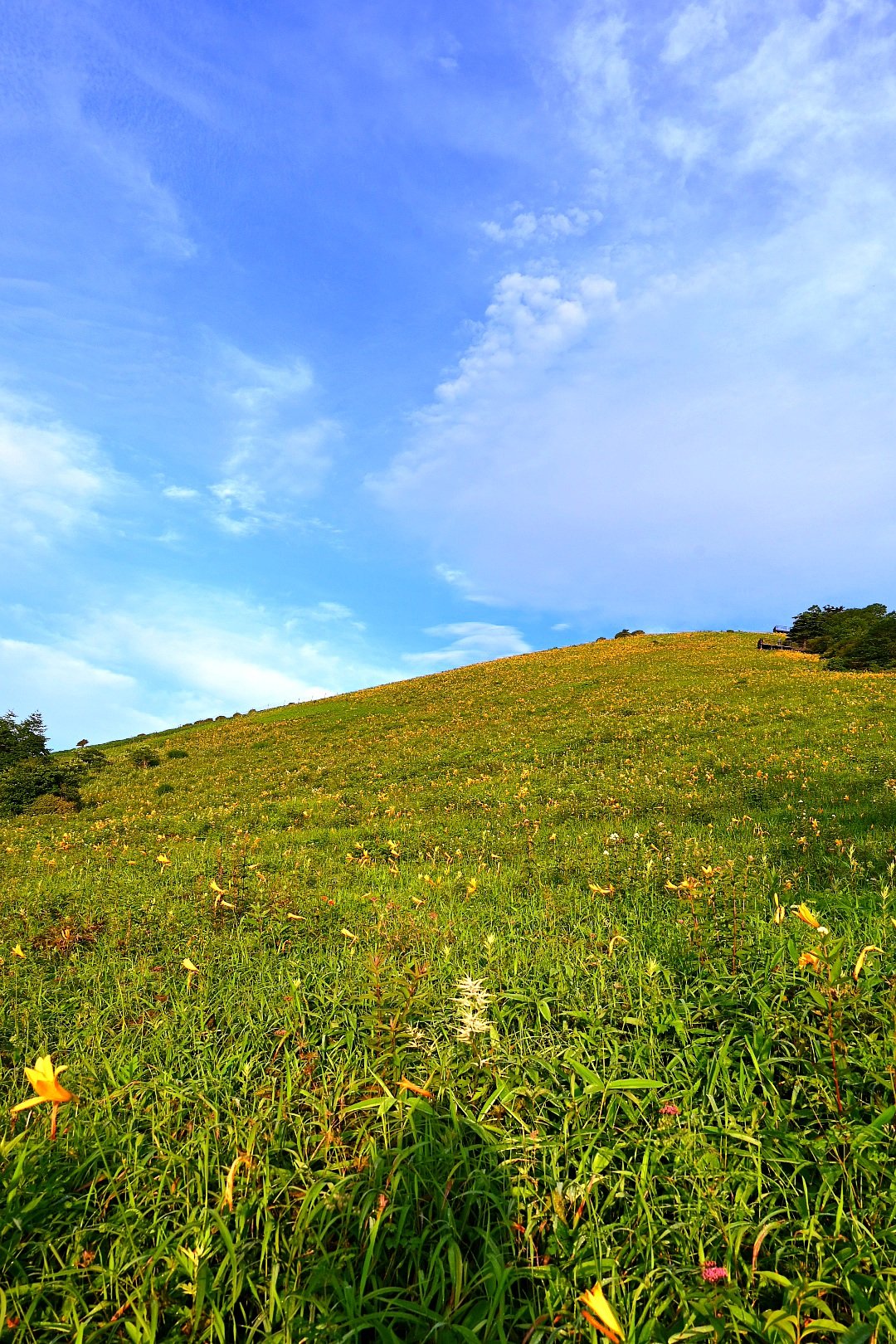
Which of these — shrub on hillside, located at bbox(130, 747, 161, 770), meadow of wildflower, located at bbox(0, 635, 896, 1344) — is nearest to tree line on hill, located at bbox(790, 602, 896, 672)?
meadow of wildflower, located at bbox(0, 635, 896, 1344)

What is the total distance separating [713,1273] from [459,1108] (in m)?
1.58

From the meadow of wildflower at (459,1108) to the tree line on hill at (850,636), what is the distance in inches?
1207

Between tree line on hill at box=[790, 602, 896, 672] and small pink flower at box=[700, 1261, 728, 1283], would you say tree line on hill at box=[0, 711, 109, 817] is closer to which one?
small pink flower at box=[700, 1261, 728, 1283]

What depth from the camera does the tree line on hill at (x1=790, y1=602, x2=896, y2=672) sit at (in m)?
36.1

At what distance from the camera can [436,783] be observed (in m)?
20.0

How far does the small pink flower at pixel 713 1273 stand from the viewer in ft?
9.59

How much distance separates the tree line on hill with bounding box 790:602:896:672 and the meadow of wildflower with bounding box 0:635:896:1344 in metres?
30.6

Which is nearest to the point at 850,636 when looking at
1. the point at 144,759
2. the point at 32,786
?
the point at 144,759

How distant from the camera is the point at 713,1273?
2938 millimetres

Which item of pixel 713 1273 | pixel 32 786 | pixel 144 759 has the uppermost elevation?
pixel 144 759

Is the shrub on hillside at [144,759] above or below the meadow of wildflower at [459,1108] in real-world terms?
above

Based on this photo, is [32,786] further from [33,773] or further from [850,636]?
[850,636]

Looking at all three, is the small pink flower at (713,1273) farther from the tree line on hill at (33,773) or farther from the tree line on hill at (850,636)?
the tree line on hill at (850,636)

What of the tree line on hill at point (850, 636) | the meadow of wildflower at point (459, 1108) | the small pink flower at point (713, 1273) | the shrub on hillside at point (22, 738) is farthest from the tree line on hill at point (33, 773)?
the tree line on hill at point (850, 636)
